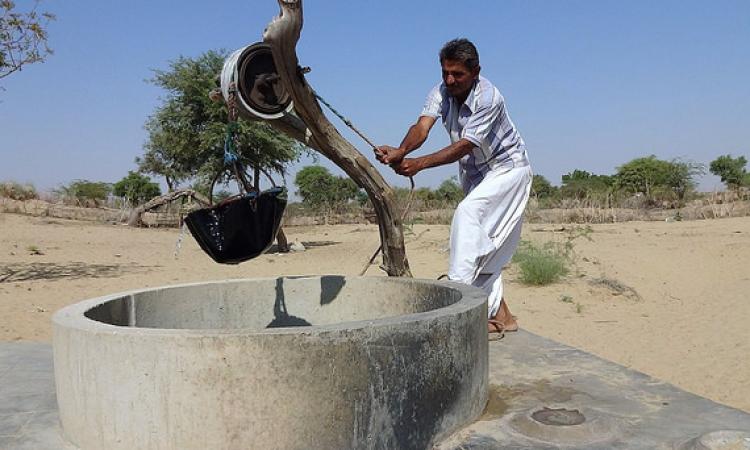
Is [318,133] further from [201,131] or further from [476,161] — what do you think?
[201,131]

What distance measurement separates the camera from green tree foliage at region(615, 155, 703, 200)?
33844 millimetres

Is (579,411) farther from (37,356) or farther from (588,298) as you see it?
(588,298)

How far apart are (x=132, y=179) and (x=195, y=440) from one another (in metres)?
46.9

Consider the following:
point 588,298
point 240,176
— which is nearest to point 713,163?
point 588,298

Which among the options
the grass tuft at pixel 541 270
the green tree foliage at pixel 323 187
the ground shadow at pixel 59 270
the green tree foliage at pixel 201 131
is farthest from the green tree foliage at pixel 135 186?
the grass tuft at pixel 541 270

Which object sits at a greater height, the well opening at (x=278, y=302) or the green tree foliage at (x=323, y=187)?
the green tree foliage at (x=323, y=187)

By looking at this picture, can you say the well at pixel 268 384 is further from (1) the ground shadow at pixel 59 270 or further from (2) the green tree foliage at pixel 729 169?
(2) the green tree foliage at pixel 729 169

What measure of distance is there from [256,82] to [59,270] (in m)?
9.13

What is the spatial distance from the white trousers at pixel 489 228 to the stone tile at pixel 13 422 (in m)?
2.16

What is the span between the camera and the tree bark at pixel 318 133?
118 inches

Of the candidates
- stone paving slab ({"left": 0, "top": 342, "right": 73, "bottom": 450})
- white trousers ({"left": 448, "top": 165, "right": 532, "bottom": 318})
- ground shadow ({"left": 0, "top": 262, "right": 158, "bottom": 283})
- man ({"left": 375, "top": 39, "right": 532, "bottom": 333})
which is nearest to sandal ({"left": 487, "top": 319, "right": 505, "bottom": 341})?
man ({"left": 375, "top": 39, "right": 532, "bottom": 333})

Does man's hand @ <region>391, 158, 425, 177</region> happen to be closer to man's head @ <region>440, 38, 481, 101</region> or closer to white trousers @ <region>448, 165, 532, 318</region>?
white trousers @ <region>448, 165, 532, 318</region>

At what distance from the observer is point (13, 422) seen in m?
2.70

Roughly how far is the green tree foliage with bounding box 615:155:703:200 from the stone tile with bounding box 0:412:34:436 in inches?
1258
